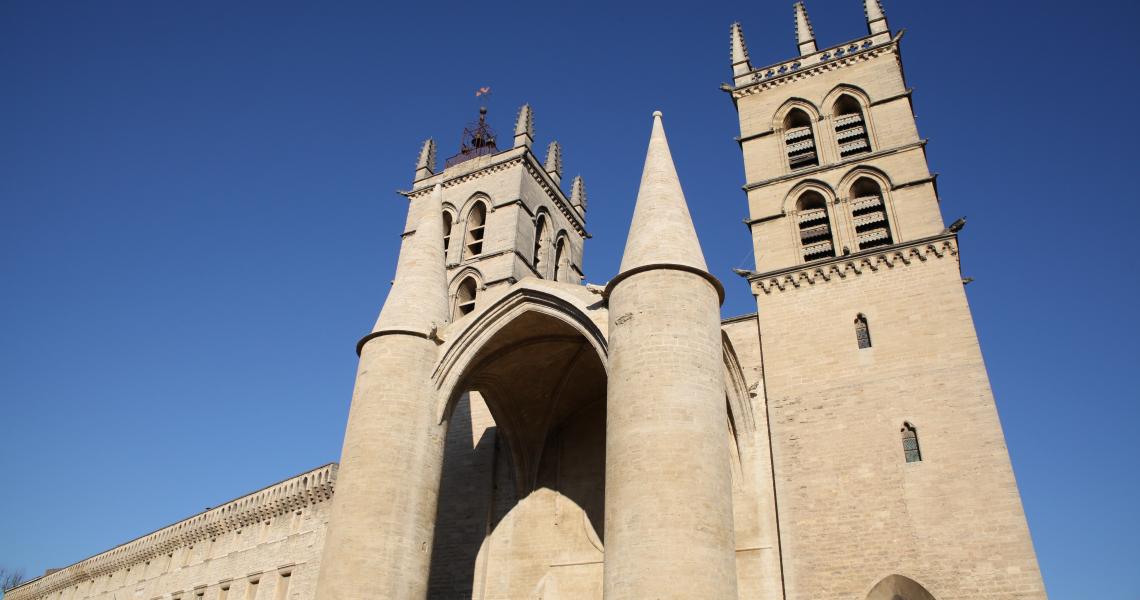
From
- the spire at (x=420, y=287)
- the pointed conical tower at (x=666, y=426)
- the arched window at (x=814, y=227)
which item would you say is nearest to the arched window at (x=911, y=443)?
the pointed conical tower at (x=666, y=426)

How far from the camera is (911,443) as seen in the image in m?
12.5

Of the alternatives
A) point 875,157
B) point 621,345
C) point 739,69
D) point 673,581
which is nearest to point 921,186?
point 875,157

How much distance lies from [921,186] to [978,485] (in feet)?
19.0

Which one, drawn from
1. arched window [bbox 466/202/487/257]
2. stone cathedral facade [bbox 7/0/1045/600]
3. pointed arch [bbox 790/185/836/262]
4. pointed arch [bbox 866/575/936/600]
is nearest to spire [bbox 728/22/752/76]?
stone cathedral facade [bbox 7/0/1045/600]

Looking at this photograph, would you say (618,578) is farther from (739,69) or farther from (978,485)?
(739,69)

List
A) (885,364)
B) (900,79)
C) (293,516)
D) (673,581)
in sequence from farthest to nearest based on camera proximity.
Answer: (293,516) → (900,79) → (885,364) → (673,581)

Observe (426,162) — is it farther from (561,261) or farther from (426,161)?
(561,261)

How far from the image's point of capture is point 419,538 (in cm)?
1208

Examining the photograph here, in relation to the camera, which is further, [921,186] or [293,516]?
[293,516]

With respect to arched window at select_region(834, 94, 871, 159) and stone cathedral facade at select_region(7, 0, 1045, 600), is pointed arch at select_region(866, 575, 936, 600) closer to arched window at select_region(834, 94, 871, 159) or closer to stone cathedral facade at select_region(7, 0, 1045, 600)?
stone cathedral facade at select_region(7, 0, 1045, 600)

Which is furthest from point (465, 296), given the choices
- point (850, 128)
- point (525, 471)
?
point (850, 128)

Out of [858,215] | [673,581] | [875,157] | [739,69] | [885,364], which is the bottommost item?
[673,581]

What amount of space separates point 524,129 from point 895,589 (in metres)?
14.7

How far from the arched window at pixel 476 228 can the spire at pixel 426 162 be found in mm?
2450
